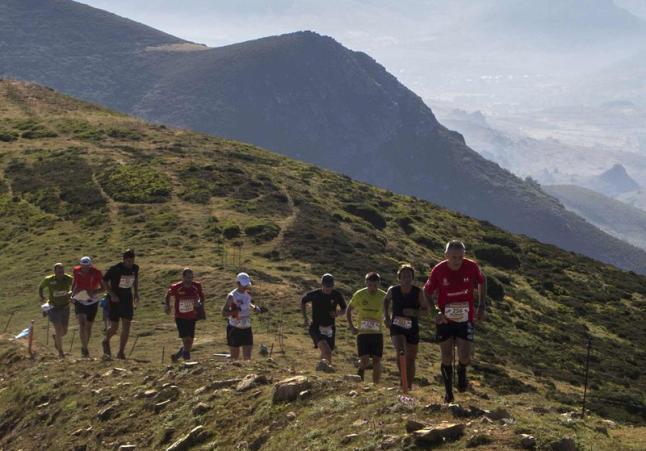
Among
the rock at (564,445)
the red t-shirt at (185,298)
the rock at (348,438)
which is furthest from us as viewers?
the red t-shirt at (185,298)

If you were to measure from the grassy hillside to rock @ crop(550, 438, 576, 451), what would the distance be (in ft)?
0.33

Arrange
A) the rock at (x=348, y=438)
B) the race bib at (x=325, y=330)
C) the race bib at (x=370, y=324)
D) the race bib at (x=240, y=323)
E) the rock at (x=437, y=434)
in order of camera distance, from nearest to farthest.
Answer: the rock at (x=437, y=434) → the rock at (x=348, y=438) → the race bib at (x=370, y=324) → the race bib at (x=325, y=330) → the race bib at (x=240, y=323)

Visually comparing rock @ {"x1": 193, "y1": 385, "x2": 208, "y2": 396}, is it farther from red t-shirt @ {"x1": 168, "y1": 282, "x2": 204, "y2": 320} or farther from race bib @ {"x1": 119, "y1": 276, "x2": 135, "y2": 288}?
race bib @ {"x1": 119, "y1": 276, "x2": 135, "y2": 288}

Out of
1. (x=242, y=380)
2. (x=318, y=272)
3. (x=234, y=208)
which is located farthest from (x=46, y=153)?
(x=242, y=380)

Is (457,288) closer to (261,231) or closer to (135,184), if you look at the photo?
(261,231)

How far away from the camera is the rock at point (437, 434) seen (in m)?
8.78

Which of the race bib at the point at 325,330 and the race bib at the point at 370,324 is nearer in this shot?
the race bib at the point at 370,324

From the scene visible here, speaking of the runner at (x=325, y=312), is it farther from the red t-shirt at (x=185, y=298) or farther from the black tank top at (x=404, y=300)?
the red t-shirt at (x=185, y=298)

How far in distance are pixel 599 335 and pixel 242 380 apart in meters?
40.6

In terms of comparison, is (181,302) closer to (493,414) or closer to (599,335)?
(493,414)

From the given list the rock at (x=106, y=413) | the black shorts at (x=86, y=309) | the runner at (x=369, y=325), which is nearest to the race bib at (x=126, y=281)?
the black shorts at (x=86, y=309)

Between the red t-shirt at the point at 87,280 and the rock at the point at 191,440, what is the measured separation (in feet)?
23.8

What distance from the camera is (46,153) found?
7169cm

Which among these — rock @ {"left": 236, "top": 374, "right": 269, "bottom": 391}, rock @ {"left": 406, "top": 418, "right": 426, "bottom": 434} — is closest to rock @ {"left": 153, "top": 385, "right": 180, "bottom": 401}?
rock @ {"left": 236, "top": 374, "right": 269, "bottom": 391}
